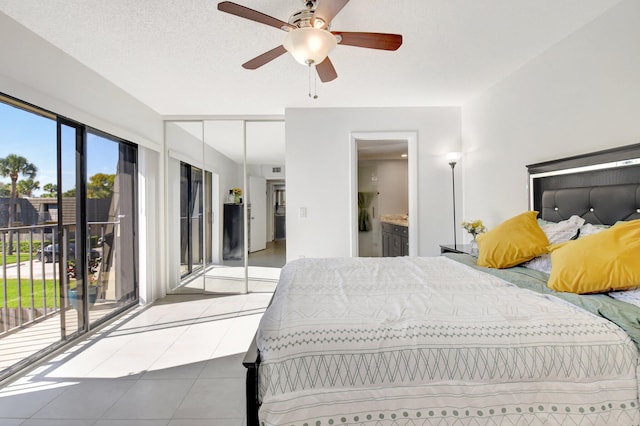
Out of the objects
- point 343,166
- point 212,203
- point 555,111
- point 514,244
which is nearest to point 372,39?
point 514,244

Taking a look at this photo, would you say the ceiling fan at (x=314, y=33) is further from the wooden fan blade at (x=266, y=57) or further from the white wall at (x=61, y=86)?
the white wall at (x=61, y=86)

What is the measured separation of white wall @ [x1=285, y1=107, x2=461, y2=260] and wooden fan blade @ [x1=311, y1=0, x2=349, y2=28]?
212cm

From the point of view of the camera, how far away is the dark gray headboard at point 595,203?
1.78 metres

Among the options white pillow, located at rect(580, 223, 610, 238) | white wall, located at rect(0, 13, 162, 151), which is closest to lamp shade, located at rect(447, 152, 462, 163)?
white pillow, located at rect(580, 223, 610, 238)

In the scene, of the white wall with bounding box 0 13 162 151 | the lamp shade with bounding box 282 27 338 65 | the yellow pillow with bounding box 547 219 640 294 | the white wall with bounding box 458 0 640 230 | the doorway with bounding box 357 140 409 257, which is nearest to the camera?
the yellow pillow with bounding box 547 219 640 294

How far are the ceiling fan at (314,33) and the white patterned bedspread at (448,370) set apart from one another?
56.6 inches

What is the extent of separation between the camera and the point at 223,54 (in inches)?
98.4

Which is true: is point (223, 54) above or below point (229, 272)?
above

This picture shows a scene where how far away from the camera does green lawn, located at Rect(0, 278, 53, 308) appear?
2213mm

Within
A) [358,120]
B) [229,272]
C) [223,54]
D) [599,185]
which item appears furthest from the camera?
[229,272]

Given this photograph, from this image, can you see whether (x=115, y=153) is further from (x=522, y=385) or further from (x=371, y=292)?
(x=522, y=385)

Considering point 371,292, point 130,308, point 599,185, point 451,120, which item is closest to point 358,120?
point 451,120

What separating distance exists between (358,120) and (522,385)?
131 inches

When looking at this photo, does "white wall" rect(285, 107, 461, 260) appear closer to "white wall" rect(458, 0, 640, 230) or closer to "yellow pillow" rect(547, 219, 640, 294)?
"white wall" rect(458, 0, 640, 230)
